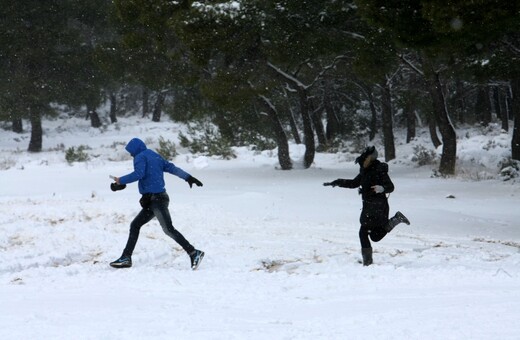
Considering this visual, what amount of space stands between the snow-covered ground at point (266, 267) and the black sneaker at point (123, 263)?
0.44 feet

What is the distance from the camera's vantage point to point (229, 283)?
18.4ft

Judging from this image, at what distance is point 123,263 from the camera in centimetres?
659

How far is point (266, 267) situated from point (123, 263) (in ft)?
5.70

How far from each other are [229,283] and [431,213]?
21.2ft

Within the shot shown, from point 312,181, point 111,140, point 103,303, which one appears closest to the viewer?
point 103,303

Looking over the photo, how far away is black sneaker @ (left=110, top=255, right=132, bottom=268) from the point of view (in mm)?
6562

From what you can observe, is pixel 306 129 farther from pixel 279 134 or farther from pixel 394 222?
pixel 394 222

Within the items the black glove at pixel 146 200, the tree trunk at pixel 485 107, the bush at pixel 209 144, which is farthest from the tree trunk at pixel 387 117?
the black glove at pixel 146 200

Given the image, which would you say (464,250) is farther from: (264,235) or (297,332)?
(297,332)

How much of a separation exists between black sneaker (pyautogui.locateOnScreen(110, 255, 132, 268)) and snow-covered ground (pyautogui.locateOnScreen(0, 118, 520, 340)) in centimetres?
13

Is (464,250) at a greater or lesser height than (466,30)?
lesser

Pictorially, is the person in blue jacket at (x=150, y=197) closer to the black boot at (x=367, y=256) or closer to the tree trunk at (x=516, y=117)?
the black boot at (x=367, y=256)

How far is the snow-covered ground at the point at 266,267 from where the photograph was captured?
3953 millimetres

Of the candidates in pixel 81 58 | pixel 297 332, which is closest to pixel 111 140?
pixel 81 58
